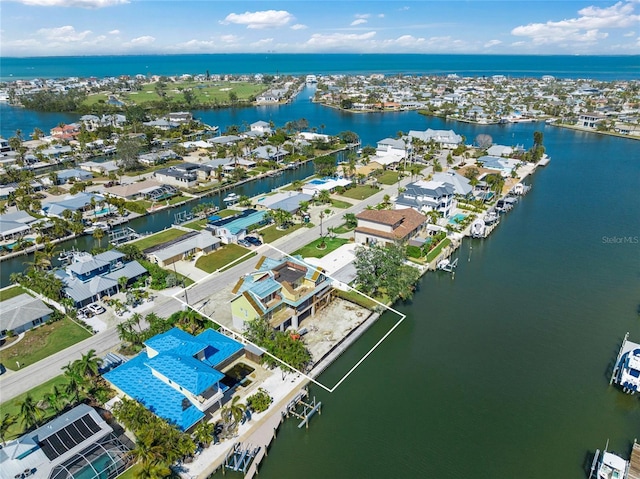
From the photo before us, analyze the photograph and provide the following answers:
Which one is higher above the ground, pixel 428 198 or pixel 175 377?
pixel 428 198

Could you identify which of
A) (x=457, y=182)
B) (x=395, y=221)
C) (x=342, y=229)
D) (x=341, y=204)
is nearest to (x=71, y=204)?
(x=342, y=229)

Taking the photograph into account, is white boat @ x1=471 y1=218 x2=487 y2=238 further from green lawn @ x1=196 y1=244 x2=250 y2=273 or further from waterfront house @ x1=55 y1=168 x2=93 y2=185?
waterfront house @ x1=55 y1=168 x2=93 y2=185

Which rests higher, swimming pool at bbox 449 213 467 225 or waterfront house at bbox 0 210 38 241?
waterfront house at bbox 0 210 38 241

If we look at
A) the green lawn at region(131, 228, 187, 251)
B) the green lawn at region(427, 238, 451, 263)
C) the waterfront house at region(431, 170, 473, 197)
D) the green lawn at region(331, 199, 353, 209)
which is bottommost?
the green lawn at region(427, 238, 451, 263)

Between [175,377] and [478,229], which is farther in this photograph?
[478,229]

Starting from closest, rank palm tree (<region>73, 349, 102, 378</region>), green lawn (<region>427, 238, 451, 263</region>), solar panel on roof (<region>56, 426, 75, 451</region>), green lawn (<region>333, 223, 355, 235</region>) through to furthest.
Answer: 1. solar panel on roof (<region>56, 426, 75, 451</region>)
2. palm tree (<region>73, 349, 102, 378</region>)
3. green lawn (<region>427, 238, 451, 263</region>)
4. green lawn (<region>333, 223, 355, 235</region>)

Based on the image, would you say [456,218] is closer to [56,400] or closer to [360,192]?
[360,192]

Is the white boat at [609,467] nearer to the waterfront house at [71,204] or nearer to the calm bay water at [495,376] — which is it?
the calm bay water at [495,376]

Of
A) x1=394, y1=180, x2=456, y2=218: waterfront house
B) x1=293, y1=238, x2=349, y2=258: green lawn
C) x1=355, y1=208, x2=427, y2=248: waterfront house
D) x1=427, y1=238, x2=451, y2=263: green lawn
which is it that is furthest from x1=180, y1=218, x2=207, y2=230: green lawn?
x1=427, y1=238, x2=451, y2=263: green lawn
